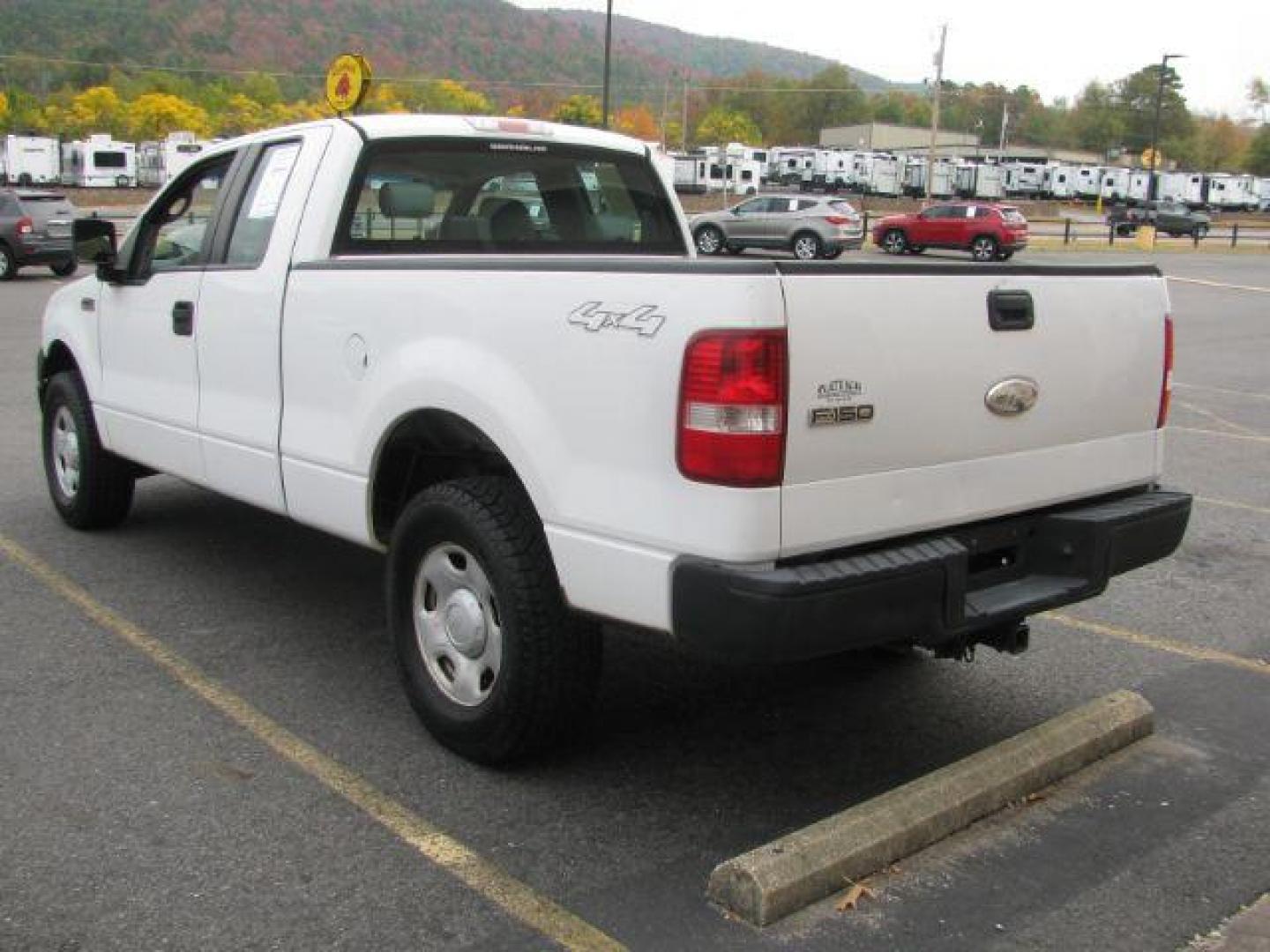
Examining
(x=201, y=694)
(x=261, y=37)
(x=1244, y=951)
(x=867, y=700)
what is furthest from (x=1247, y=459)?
(x=261, y=37)

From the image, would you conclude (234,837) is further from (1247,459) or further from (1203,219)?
(1203,219)

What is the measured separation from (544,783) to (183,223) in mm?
3161

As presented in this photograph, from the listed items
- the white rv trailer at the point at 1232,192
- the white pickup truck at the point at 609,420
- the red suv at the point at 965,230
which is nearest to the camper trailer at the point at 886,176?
the white rv trailer at the point at 1232,192

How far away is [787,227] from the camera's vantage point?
1294 inches

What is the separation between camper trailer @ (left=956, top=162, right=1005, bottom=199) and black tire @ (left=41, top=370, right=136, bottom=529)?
76.5 metres

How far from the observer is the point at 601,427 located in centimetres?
326

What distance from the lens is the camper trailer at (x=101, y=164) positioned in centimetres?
5862

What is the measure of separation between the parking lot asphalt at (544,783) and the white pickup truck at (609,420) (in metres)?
0.39

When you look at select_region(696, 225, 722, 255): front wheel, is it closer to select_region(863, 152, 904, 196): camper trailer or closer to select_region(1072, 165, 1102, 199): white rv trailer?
select_region(863, 152, 904, 196): camper trailer

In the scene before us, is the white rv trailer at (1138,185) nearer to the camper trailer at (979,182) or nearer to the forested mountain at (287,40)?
the camper trailer at (979,182)

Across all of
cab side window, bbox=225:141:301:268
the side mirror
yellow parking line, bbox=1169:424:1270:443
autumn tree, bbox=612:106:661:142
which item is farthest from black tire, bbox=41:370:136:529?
autumn tree, bbox=612:106:661:142

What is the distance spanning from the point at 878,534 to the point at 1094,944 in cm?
110

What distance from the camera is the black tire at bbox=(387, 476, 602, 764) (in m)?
3.54

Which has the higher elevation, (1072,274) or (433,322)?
(1072,274)
